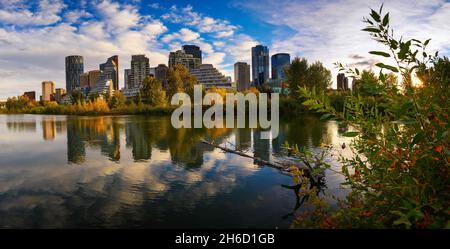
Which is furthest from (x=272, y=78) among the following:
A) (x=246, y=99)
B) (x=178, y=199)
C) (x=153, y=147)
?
(x=178, y=199)

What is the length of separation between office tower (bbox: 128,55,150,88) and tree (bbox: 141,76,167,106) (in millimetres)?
80634

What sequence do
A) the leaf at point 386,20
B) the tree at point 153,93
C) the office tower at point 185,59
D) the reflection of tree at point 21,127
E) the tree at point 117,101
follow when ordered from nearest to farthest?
the leaf at point 386,20 < the reflection of tree at point 21,127 < the tree at point 153,93 < the tree at point 117,101 < the office tower at point 185,59

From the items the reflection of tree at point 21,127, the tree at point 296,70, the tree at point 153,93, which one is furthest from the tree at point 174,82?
the reflection of tree at point 21,127

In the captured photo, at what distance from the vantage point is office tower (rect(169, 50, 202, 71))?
118m

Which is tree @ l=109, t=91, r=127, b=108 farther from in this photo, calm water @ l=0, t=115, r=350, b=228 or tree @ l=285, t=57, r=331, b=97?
calm water @ l=0, t=115, r=350, b=228

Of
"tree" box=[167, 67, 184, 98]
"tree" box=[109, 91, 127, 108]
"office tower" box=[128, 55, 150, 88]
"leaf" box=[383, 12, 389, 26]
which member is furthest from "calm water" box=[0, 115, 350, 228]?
"office tower" box=[128, 55, 150, 88]

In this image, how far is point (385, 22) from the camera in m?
2.18

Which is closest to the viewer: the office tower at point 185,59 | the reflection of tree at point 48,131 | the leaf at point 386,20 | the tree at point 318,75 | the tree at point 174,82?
the leaf at point 386,20

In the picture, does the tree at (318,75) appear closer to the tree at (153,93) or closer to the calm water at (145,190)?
the tree at (153,93)

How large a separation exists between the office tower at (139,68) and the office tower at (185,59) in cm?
3427

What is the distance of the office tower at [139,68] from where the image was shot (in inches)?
6324

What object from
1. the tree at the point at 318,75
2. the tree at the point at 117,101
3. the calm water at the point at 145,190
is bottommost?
the calm water at the point at 145,190

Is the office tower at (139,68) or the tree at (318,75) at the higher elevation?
the office tower at (139,68)

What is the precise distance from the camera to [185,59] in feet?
393
